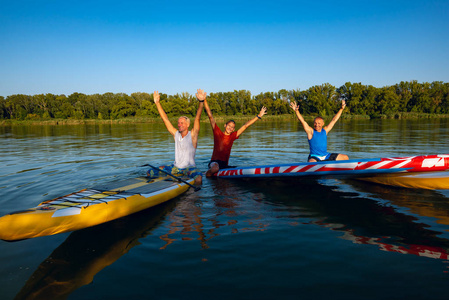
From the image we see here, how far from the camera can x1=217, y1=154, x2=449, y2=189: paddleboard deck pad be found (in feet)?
16.8

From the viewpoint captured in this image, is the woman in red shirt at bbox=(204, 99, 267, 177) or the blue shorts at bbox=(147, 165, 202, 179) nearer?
the blue shorts at bbox=(147, 165, 202, 179)

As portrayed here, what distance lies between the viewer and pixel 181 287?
2994mm

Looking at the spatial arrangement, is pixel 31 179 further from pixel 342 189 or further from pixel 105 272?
pixel 342 189

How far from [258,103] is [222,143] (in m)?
87.8

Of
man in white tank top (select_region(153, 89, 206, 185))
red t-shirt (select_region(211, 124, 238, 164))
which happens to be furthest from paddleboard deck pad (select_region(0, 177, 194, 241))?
red t-shirt (select_region(211, 124, 238, 164))

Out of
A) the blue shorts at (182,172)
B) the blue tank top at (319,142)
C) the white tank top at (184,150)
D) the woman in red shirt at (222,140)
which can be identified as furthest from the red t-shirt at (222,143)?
the blue tank top at (319,142)

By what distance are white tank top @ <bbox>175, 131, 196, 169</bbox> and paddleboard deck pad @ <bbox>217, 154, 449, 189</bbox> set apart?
1.49m

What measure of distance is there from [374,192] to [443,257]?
3235 millimetres

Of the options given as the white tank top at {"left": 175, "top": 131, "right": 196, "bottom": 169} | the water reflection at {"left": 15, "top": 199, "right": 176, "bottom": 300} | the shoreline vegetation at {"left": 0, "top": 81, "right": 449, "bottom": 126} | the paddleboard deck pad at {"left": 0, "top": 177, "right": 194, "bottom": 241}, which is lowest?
the water reflection at {"left": 15, "top": 199, "right": 176, "bottom": 300}

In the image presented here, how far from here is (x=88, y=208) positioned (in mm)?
4070

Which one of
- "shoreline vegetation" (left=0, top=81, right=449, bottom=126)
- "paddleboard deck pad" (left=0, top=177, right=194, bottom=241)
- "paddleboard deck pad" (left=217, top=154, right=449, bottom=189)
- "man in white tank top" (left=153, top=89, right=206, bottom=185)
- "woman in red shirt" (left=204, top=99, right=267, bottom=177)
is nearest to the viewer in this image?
"paddleboard deck pad" (left=0, top=177, right=194, bottom=241)

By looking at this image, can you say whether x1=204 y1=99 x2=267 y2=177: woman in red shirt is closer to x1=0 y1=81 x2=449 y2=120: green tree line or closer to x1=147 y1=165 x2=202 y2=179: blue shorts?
x1=147 y1=165 x2=202 y2=179: blue shorts

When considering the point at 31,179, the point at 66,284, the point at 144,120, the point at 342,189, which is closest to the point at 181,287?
the point at 66,284

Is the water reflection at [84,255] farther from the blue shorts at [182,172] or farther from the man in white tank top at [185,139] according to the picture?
the man in white tank top at [185,139]
